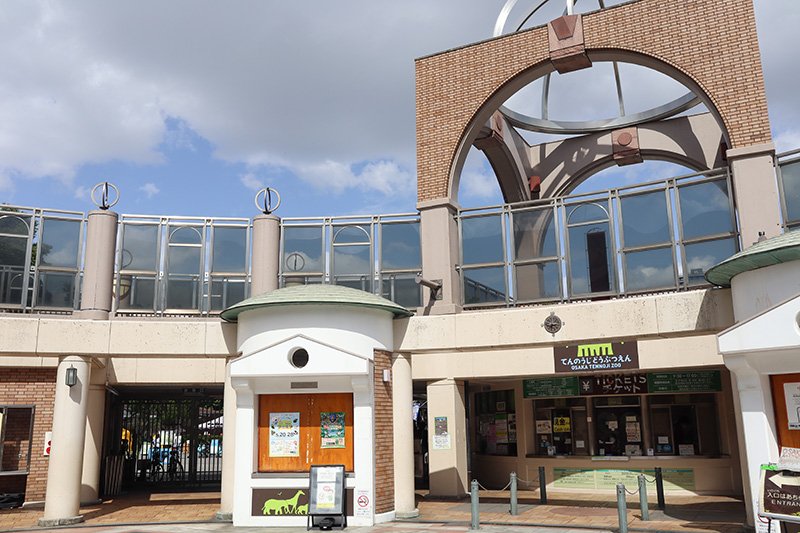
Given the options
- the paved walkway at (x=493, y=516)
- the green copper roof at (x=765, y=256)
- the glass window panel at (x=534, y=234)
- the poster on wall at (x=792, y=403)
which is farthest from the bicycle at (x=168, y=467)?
the poster on wall at (x=792, y=403)

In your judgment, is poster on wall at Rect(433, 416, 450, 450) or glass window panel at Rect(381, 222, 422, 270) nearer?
poster on wall at Rect(433, 416, 450, 450)

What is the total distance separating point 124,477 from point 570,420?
14.1 meters

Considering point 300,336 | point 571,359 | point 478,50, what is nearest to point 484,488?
point 571,359

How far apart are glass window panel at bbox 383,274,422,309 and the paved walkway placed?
17.2 feet

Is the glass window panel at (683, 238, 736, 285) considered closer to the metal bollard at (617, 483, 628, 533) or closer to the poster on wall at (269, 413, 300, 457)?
the metal bollard at (617, 483, 628, 533)

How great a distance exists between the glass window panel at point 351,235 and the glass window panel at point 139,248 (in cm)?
515

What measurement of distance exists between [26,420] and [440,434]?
35.5ft

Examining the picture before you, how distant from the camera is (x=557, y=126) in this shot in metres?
26.7

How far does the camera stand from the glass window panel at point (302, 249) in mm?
20781

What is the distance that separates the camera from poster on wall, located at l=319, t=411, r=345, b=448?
50.6 feet

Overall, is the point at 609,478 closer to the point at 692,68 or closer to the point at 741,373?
the point at 741,373

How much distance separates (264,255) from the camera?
66.2ft

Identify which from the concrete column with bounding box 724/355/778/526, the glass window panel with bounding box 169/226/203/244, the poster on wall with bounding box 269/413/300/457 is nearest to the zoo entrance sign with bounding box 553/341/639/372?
the concrete column with bounding box 724/355/778/526

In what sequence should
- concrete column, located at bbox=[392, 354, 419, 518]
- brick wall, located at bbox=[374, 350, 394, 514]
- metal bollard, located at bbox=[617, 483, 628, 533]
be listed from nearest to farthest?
metal bollard, located at bbox=[617, 483, 628, 533] → brick wall, located at bbox=[374, 350, 394, 514] → concrete column, located at bbox=[392, 354, 419, 518]
